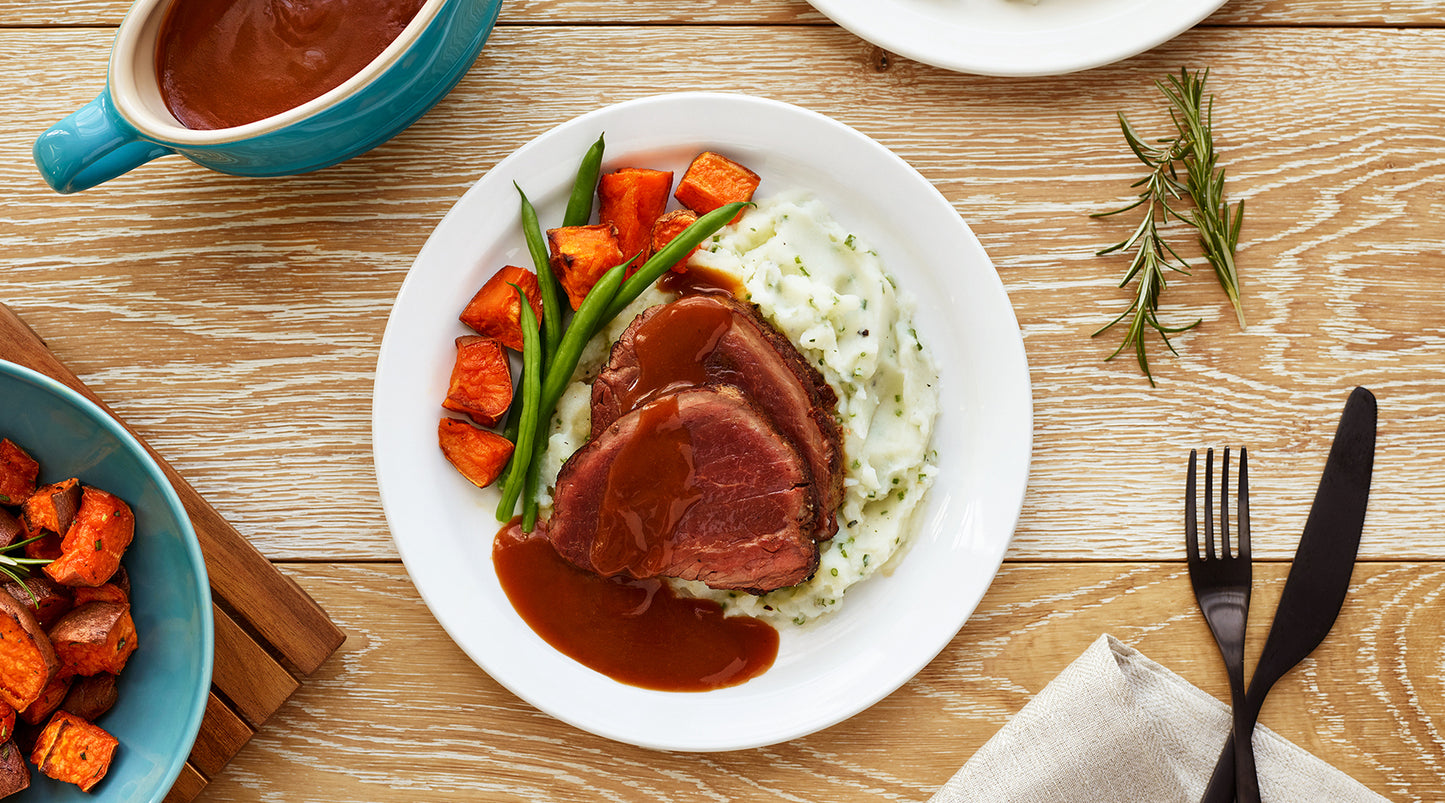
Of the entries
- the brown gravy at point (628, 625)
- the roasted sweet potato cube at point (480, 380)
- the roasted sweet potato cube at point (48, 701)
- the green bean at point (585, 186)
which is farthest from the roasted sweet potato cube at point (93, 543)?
the green bean at point (585, 186)

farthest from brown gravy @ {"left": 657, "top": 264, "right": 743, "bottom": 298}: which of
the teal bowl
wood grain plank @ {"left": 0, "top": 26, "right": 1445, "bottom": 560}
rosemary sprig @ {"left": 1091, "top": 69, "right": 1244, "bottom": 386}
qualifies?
the teal bowl

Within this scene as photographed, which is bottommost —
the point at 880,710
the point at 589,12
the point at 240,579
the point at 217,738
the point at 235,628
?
the point at 880,710

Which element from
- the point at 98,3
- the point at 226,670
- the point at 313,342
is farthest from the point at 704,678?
the point at 98,3

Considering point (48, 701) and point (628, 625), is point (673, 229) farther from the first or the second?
point (48, 701)

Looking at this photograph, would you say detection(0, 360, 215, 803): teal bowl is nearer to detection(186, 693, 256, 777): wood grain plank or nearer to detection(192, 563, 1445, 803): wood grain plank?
detection(186, 693, 256, 777): wood grain plank

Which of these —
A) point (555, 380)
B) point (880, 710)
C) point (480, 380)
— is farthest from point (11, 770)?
point (880, 710)

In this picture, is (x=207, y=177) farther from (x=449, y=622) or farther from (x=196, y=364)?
(x=449, y=622)

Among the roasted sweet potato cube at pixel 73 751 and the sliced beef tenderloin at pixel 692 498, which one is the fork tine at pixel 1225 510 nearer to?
the sliced beef tenderloin at pixel 692 498
